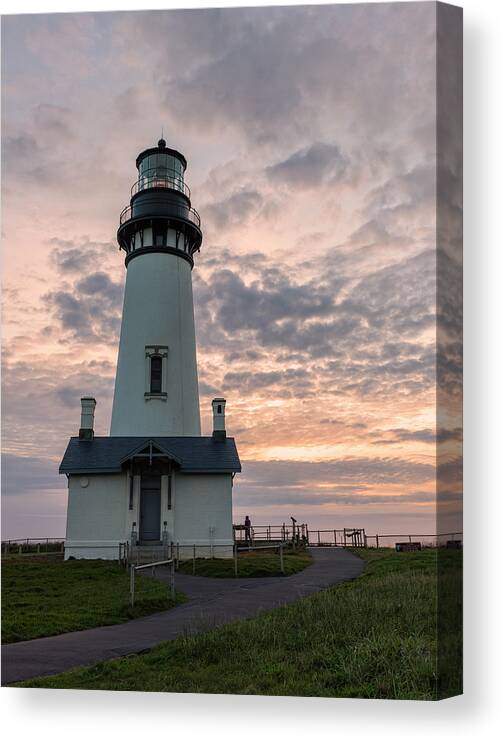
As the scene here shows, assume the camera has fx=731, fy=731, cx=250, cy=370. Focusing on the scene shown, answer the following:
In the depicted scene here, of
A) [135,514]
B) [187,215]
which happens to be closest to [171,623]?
[135,514]

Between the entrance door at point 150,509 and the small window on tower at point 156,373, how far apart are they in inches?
127

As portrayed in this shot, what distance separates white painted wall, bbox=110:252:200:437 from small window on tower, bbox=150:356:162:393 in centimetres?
31

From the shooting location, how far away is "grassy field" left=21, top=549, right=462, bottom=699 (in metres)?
7.97

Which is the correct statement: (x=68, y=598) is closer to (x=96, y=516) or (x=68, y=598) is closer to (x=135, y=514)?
(x=135, y=514)

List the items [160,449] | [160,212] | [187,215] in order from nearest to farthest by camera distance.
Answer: [160,449] → [160,212] → [187,215]

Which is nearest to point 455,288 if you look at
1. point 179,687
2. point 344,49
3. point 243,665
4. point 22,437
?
point 344,49

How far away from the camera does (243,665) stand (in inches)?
336

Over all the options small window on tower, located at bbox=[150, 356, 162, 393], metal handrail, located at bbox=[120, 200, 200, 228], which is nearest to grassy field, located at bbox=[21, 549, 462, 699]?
small window on tower, located at bbox=[150, 356, 162, 393]

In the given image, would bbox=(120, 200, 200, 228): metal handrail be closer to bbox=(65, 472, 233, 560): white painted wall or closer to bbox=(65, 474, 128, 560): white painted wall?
bbox=(65, 472, 233, 560): white painted wall

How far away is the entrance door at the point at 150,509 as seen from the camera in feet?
78.3

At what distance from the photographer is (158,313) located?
2572cm

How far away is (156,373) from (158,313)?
2117 mm

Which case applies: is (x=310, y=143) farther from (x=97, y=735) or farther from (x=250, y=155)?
(x=97, y=735)

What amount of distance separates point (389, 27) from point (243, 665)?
8.31 m
